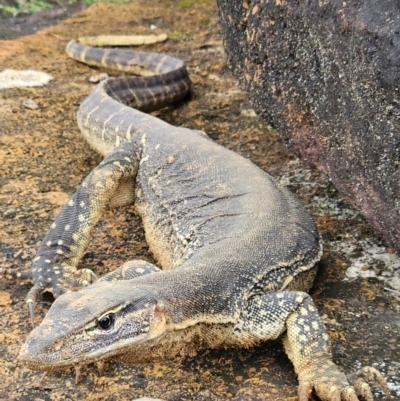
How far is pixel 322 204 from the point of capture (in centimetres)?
606

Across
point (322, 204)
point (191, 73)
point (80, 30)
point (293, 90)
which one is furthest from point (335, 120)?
point (80, 30)

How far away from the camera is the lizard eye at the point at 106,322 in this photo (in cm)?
350

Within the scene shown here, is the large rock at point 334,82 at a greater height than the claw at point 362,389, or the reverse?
the large rock at point 334,82

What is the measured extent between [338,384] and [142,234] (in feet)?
8.58

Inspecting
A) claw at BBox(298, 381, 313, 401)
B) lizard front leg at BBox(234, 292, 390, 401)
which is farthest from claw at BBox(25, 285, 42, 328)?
claw at BBox(298, 381, 313, 401)

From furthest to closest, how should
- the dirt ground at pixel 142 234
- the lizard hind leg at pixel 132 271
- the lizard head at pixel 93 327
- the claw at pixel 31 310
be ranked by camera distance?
the claw at pixel 31 310, the lizard hind leg at pixel 132 271, the dirt ground at pixel 142 234, the lizard head at pixel 93 327

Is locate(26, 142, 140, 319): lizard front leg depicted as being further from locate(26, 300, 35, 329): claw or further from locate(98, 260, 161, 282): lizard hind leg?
locate(98, 260, 161, 282): lizard hind leg

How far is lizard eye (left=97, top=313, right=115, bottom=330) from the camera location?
350cm

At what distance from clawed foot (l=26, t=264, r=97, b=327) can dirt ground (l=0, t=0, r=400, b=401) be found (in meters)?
0.11

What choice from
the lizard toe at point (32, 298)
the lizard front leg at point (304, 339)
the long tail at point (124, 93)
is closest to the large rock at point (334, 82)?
the lizard front leg at point (304, 339)

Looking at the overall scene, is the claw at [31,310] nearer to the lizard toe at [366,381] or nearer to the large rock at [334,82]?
the lizard toe at [366,381]

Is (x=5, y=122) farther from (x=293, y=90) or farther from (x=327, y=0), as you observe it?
(x=327, y=0)

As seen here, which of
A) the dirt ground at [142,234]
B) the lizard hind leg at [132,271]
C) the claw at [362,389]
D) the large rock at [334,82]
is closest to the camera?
the claw at [362,389]

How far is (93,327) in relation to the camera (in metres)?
3.48
